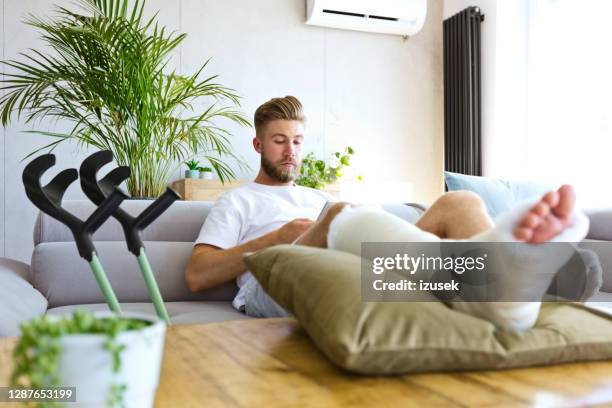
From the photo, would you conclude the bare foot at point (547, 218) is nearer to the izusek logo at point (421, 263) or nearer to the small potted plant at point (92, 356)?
the izusek logo at point (421, 263)

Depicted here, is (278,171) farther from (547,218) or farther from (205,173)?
(205,173)

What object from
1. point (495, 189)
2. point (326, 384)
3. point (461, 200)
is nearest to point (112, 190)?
point (326, 384)

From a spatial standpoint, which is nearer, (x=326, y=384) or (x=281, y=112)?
(x=326, y=384)

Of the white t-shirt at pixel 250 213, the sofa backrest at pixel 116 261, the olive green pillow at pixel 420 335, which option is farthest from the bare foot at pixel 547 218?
the sofa backrest at pixel 116 261

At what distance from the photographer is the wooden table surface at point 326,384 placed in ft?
1.86

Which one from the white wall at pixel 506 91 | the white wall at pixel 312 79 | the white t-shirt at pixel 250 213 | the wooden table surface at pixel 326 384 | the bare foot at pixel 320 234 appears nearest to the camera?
the wooden table surface at pixel 326 384

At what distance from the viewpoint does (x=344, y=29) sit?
4.70m

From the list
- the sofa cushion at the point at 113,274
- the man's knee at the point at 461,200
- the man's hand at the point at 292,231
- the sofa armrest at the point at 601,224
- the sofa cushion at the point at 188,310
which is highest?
the man's knee at the point at 461,200

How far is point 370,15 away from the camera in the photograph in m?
4.62

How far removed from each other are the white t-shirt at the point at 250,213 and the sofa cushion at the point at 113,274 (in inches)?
4.8

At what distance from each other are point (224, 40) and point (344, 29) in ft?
3.20

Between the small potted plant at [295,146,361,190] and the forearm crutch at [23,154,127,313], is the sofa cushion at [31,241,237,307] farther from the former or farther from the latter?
the small potted plant at [295,146,361,190]

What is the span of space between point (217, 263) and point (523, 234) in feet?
3.84

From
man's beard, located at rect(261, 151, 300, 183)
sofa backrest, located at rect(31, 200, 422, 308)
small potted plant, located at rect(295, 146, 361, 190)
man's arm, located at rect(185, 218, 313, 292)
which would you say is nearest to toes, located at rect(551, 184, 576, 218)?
man's arm, located at rect(185, 218, 313, 292)
